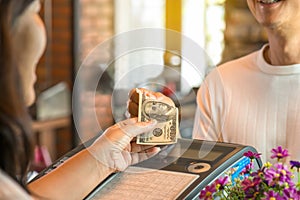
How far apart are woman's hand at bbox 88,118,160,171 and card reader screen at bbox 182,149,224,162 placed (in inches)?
2.7

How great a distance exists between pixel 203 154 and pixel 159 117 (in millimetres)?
128

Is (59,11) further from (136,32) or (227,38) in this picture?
(136,32)

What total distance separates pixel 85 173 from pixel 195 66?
0.33 meters

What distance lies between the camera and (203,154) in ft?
4.29

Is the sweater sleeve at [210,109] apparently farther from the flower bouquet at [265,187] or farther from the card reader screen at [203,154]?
the flower bouquet at [265,187]

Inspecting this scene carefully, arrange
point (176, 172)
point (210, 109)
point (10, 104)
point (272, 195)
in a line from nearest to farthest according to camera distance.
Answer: point (10, 104) → point (272, 195) → point (176, 172) → point (210, 109)

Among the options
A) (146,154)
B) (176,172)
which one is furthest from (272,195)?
(146,154)

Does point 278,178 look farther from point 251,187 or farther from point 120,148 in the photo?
point 120,148

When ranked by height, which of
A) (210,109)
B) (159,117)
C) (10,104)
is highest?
(10,104)

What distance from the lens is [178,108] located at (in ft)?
4.26

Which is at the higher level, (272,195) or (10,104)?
(10,104)

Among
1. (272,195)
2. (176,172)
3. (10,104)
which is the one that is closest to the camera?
(10,104)

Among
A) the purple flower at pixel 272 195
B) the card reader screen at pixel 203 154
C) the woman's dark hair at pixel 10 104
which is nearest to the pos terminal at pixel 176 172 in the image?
the card reader screen at pixel 203 154

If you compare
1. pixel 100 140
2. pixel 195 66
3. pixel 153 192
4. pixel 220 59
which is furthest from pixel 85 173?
pixel 220 59
